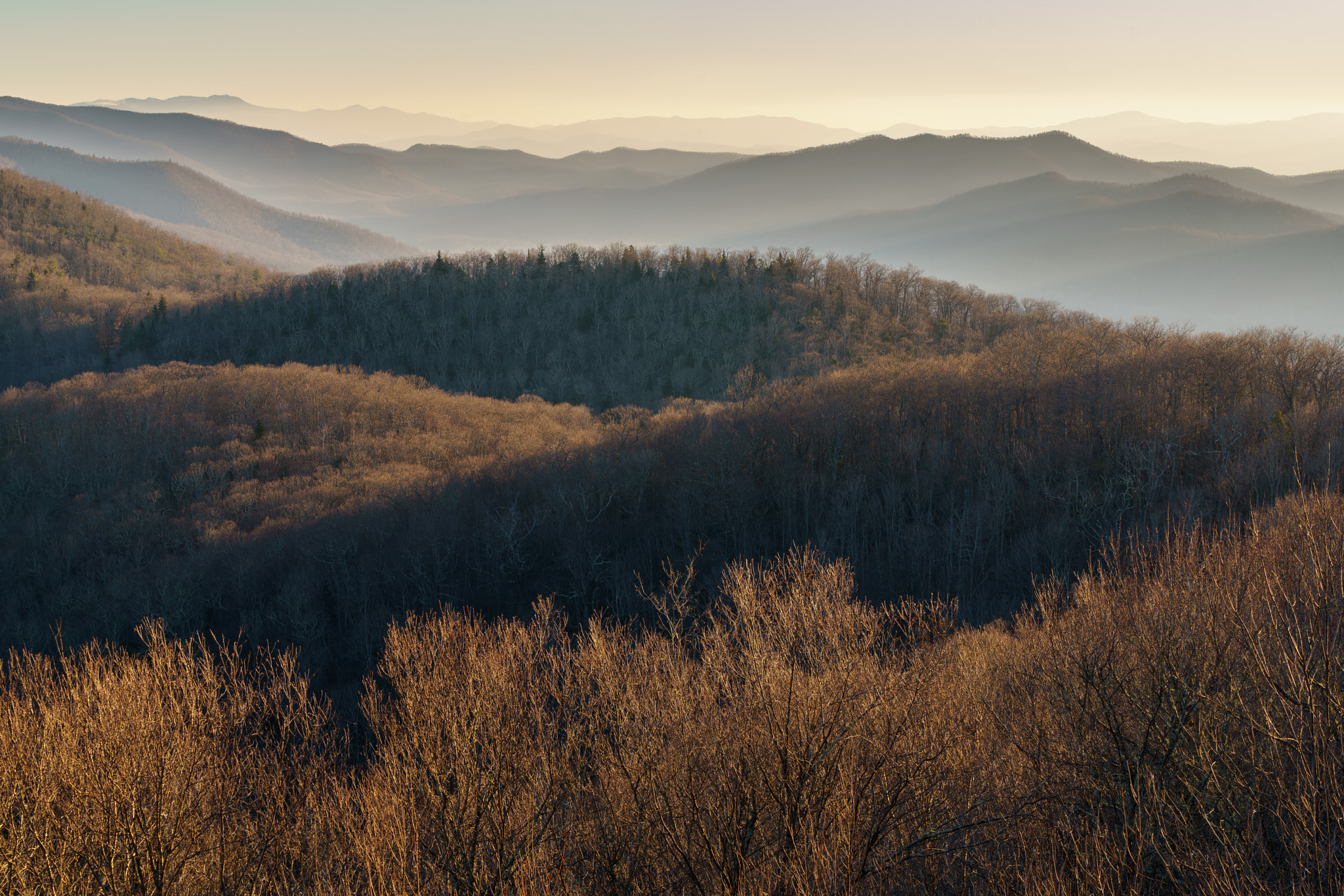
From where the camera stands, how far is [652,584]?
6025 cm

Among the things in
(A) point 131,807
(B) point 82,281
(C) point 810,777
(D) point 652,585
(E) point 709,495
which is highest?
(B) point 82,281

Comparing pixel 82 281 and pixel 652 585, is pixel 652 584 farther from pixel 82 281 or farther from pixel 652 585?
pixel 82 281

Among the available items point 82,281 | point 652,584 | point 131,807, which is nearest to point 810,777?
point 131,807

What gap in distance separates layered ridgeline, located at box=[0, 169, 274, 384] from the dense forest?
1.14m

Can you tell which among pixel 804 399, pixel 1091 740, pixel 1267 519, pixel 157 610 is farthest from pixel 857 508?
pixel 157 610

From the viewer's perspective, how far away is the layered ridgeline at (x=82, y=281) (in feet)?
435

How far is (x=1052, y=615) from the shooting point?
909 inches

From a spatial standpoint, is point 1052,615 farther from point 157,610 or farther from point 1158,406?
point 157,610

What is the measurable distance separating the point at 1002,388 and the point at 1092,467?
997 centimetres

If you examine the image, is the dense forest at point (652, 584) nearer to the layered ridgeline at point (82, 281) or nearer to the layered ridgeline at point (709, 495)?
the layered ridgeline at point (709, 495)

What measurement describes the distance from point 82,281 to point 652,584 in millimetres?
168029

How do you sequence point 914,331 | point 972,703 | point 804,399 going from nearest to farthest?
point 972,703 < point 804,399 < point 914,331

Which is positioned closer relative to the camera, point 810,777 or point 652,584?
point 810,777

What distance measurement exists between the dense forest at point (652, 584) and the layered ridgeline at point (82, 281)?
3.74ft
